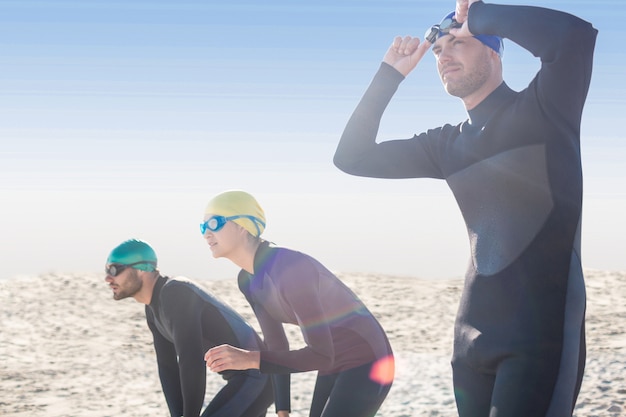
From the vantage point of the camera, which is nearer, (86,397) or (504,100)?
(504,100)

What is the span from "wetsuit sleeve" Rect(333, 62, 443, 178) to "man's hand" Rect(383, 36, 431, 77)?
1.2 inches

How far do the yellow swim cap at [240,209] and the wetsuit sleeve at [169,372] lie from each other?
1.43 m

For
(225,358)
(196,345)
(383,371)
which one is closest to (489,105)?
(225,358)

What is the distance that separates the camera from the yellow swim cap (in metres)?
4.91

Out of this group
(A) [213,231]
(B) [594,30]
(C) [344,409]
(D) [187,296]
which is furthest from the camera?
(D) [187,296]

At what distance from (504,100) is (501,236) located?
60 cm

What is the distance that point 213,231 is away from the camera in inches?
194

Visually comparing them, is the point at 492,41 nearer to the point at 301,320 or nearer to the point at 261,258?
the point at 301,320

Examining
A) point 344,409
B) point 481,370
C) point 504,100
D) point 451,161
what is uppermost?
point 504,100

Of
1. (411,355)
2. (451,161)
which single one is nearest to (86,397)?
(411,355)

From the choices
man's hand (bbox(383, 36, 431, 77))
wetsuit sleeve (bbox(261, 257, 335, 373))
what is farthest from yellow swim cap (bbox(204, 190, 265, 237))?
man's hand (bbox(383, 36, 431, 77))

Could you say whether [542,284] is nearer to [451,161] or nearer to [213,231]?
[451,161]

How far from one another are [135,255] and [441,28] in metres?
3.40

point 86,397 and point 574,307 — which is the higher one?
point 574,307
